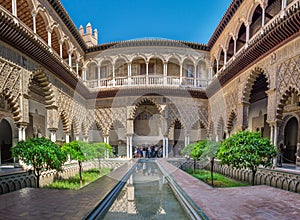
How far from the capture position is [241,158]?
214 inches

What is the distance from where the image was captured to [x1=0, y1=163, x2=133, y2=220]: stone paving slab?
3.20m

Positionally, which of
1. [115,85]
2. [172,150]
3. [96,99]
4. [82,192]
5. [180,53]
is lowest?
[172,150]

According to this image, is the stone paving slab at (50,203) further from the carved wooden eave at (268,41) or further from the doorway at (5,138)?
the doorway at (5,138)

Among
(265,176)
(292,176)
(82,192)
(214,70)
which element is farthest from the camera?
(214,70)

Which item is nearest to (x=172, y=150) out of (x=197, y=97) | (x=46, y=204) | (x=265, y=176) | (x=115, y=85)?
(x=197, y=97)

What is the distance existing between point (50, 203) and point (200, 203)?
9.63 ft

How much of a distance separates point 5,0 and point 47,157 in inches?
325

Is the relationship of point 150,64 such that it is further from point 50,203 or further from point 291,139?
point 50,203

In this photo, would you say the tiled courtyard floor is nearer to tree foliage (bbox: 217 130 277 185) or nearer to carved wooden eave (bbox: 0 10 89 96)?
tree foliage (bbox: 217 130 277 185)

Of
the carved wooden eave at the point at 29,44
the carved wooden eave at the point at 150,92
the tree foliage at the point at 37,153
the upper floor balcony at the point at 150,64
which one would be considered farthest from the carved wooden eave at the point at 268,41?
the carved wooden eave at the point at 29,44

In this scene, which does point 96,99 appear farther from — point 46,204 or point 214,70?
point 46,204

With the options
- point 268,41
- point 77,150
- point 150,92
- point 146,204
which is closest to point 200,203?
point 146,204

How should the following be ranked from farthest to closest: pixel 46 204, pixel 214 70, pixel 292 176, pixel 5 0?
1. pixel 214 70
2. pixel 5 0
3. pixel 292 176
4. pixel 46 204

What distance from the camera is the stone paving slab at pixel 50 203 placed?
320 centimetres
